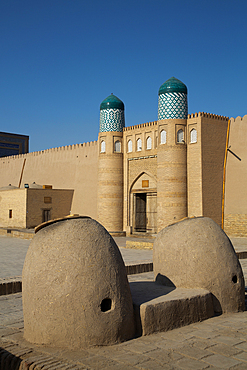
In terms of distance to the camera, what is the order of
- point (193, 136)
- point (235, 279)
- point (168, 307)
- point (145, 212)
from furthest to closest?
point (145, 212), point (193, 136), point (235, 279), point (168, 307)

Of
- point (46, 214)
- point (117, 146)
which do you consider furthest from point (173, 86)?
point (46, 214)

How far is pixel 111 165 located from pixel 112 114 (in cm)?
263

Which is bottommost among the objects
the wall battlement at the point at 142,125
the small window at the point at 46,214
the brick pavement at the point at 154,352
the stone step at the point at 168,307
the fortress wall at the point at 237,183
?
the brick pavement at the point at 154,352

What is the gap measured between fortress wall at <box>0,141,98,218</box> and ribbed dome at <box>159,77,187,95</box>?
696 centimetres

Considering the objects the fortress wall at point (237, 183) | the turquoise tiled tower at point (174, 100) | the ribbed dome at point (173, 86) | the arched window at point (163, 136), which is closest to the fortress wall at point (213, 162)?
the fortress wall at point (237, 183)

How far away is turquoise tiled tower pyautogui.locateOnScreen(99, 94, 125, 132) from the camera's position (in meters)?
20.2

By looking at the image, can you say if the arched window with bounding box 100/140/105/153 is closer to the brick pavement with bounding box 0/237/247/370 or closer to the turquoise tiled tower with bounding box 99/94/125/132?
the turquoise tiled tower with bounding box 99/94/125/132

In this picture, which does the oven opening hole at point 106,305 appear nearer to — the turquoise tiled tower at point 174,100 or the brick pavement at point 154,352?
the brick pavement at point 154,352

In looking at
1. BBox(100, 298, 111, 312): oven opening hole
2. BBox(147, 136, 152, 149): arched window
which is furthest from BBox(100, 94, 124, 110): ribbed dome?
BBox(100, 298, 111, 312): oven opening hole

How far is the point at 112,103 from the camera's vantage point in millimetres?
20219

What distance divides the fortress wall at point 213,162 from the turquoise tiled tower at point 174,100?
3.58 ft

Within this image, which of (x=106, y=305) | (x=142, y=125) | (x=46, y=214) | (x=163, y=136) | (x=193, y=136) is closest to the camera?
(x=106, y=305)

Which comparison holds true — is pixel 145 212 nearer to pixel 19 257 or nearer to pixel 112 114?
pixel 112 114

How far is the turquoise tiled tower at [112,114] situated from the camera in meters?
20.2
